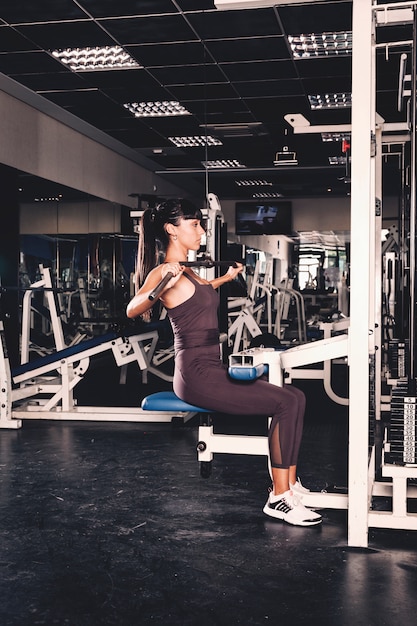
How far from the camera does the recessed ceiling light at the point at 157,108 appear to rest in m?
6.86

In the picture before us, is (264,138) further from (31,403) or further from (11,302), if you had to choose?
(31,403)

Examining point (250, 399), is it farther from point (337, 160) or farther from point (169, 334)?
point (337, 160)

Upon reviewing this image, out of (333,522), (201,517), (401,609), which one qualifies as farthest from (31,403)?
(401,609)

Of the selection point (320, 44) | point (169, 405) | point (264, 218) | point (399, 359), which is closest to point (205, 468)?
point (169, 405)

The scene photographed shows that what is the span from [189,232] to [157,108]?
4.26 meters

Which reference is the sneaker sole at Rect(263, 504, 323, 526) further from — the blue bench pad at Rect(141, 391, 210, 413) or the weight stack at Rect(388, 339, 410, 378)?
the weight stack at Rect(388, 339, 410, 378)

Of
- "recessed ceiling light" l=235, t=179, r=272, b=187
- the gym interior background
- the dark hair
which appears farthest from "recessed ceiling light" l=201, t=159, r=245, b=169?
the dark hair

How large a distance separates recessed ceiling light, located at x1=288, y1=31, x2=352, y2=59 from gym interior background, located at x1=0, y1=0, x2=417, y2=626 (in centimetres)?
2

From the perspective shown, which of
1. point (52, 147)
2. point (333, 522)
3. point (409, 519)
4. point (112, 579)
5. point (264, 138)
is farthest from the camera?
point (264, 138)

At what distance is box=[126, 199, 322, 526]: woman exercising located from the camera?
291cm

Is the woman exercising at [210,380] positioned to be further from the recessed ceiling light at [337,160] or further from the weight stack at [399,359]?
the recessed ceiling light at [337,160]

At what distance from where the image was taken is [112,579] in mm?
2348

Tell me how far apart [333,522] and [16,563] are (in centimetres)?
123

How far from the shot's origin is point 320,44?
Answer: 5.12 metres
